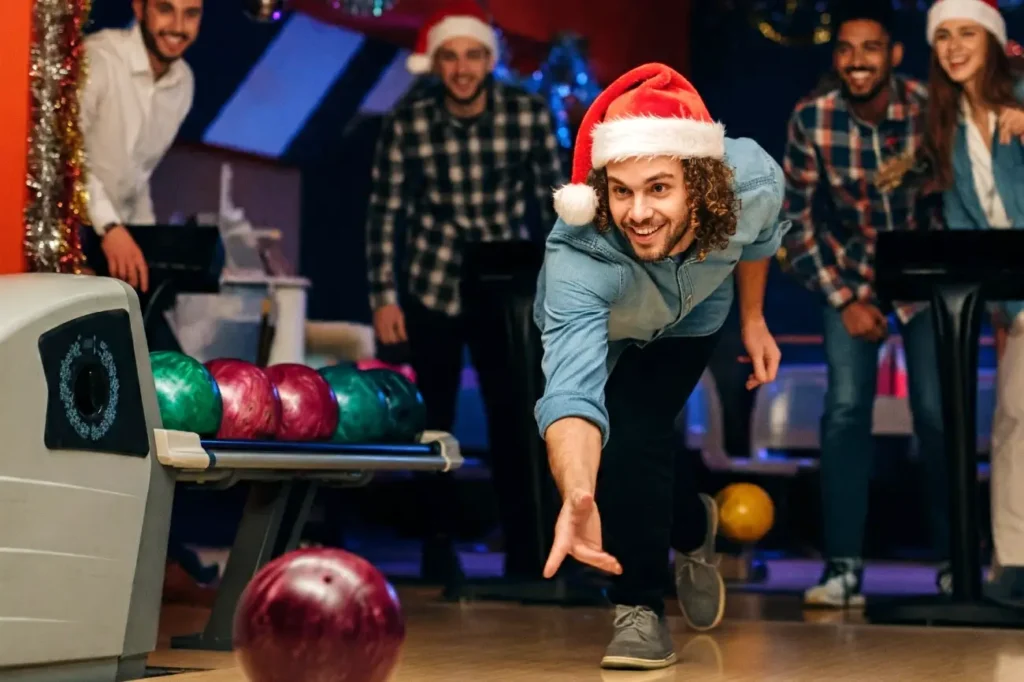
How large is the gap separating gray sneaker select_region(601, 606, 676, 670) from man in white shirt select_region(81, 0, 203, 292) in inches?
85.0

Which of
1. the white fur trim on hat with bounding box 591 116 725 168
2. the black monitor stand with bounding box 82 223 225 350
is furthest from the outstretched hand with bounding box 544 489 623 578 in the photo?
the black monitor stand with bounding box 82 223 225 350

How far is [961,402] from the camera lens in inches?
167

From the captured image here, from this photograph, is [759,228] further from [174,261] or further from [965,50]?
[965,50]

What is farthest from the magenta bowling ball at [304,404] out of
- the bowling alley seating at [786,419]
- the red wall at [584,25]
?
the red wall at [584,25]

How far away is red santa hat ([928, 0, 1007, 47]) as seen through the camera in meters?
4.82

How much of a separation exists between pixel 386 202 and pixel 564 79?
3060 millimetres

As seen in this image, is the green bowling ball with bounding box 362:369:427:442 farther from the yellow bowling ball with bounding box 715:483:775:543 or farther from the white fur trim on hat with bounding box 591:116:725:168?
the yellow bowling ball with bounding box 715:483:775:543

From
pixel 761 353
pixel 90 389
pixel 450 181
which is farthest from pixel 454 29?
pixel 90 389

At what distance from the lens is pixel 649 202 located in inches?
110

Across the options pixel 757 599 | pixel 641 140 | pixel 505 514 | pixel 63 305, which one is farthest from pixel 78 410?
pixel 757 599

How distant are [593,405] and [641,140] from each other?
0.54m

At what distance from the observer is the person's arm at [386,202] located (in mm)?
5301

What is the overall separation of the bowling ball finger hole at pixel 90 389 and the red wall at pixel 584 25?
4972mm

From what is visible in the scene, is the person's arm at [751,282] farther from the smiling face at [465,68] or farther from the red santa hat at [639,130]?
the smiling face at [465,68]
